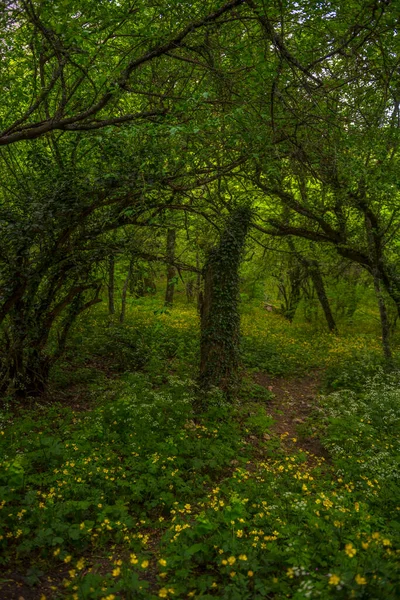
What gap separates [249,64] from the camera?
6.25m

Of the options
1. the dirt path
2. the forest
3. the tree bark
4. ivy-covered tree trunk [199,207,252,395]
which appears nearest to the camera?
the forest

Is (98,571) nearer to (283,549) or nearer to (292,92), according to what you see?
(283,549)

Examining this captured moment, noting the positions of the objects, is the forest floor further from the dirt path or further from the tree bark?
the tree bark

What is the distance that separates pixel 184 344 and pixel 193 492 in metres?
8.10

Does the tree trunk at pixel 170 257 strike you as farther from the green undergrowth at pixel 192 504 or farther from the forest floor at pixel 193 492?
the green undergrowth at pixel 192 504

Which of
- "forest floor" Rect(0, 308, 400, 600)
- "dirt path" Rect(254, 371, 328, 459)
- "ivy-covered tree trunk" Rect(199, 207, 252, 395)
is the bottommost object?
"dirt path" Rect(254, 371, 328, 459)

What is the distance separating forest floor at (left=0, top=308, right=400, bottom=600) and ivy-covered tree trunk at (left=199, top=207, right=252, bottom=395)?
72cm

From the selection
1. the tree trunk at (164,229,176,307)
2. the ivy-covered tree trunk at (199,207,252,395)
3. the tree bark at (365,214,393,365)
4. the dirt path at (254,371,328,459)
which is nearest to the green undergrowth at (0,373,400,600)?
the dirt path at (254,371,328,459)

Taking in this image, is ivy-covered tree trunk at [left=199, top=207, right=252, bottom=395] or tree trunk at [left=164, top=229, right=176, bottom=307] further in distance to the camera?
ivy-covered tree trunk at [left=199, top=207, right=252, bottom=395]

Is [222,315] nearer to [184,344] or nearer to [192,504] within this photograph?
[184,344]

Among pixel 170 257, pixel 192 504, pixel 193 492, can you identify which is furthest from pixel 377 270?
pixel 192 504

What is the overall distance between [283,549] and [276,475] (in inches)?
78.4

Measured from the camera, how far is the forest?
3.89m

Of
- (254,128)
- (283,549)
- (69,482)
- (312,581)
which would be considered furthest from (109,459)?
(254,128)
